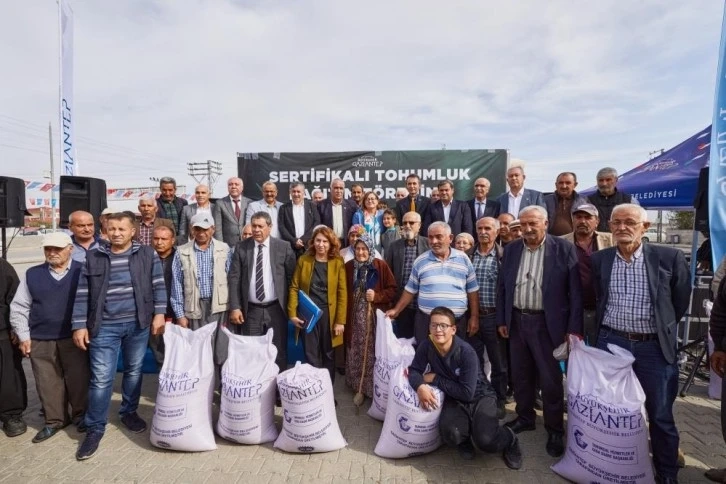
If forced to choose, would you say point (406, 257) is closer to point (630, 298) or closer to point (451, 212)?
point (451, 212)

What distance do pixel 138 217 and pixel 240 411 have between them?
9.42ft

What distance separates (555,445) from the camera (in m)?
2.79

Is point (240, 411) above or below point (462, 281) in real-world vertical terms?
below

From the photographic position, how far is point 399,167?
7.12 m

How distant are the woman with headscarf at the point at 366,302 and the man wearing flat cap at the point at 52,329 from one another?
2268 mm

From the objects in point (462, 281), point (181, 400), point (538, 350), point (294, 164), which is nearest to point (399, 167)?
point (294, 164)

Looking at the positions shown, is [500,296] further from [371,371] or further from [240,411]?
[240,411]

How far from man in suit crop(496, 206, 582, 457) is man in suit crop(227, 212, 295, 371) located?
1893 mm

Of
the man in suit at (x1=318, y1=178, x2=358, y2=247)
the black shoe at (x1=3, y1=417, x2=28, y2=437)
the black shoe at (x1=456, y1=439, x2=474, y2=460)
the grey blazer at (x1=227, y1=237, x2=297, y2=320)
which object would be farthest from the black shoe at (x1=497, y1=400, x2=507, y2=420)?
the black shoe at (x1=3, y1=417, x2=28, y2=437)

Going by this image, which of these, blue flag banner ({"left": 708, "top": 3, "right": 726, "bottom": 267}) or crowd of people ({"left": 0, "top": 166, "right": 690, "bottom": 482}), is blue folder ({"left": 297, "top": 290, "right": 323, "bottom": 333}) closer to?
crowd of people ({"left": 0, "top": 166, "right": 690, "bottom": 482})

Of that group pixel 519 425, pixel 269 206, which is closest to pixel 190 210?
pixel 269 206

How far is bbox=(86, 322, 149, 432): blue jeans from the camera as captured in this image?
2.97 metres

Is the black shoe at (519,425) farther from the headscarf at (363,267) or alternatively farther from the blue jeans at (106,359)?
the blue jeans at (106,359)

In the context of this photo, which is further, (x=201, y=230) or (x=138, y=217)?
(x=138, y=217)
